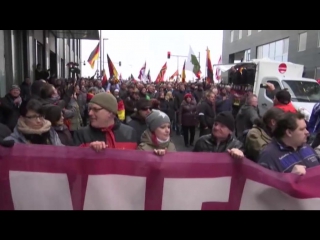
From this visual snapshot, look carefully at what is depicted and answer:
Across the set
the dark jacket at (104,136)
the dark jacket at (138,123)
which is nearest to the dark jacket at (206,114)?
the dark jacket at (138,123)

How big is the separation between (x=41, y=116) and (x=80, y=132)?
346 mm

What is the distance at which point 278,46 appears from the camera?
118 ft

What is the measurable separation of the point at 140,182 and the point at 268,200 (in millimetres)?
923

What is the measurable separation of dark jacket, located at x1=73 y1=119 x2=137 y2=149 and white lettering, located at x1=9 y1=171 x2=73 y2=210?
1.88ft

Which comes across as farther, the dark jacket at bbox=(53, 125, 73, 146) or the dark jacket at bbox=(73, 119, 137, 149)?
the dark jacket at bbox=(53, 125, 73, 146)

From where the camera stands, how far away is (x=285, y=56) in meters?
34.4

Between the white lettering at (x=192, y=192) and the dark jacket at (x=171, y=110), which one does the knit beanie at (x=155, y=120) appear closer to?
the white lettering at (x=192, y=192)

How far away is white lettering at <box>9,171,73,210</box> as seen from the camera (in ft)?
8.66

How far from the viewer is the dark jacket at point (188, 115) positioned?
32.5 ft

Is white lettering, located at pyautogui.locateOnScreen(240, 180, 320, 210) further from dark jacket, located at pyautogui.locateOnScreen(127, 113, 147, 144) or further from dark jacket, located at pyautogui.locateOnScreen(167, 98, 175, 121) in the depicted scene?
dark jacket, located at pyautogui.locateOnScreen(167, 98, 175, 121)

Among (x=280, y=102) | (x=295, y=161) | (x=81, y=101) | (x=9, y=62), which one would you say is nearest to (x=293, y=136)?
(x=295, y=161)

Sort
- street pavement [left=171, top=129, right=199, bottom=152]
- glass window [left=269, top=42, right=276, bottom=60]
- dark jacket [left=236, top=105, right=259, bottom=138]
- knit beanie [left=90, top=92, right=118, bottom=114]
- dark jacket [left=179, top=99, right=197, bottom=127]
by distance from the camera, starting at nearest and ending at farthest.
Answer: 1. knit beanie [left=90, top=92, right=118, bottom=114]
2. dark jacket [left=236, top=105, right=259, bottom=138]
3. street pavement [left=171, top=129, right=199, bottom=152]
4. dark jacket [left=179, top=99, right=197, bottom=127]
5. glass window [left=269, top=42, right=276, bottom=60]

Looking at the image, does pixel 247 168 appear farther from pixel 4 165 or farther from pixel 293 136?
Answer: pixel 4 165

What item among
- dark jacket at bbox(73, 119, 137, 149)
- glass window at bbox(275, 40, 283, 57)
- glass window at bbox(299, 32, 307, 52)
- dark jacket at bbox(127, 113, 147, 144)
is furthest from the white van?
glass window at bbox(275, 40, 283, 57)
